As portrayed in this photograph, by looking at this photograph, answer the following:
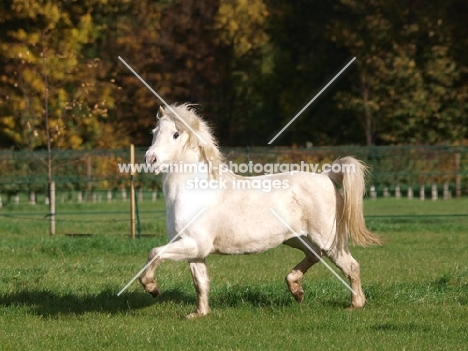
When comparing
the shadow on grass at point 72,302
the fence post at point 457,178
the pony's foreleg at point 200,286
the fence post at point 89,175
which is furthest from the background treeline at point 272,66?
the pony's foreleg at point 200,286

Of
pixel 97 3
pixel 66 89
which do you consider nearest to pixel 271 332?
pixel 66 89

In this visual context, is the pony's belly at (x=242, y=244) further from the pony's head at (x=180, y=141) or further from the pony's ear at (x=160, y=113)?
the pony's ear at (x=160, y=113)

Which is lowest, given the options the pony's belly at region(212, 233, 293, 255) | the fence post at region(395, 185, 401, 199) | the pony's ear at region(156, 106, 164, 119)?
the fence post at region(395, 185, 401, 199)

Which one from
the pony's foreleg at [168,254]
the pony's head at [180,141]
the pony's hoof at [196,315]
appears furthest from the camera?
the pony's hoof at [196,315]

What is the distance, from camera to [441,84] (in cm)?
3609

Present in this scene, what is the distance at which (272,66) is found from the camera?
38.6 metres

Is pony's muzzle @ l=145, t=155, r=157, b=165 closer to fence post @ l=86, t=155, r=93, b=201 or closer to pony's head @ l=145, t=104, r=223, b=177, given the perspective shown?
pony's head @ l=145, t=104, r=223, b=177

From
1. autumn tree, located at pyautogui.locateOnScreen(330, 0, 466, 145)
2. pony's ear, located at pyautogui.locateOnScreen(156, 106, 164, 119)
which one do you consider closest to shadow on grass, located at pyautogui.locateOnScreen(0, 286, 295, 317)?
pony's ear, located at pyautogui.locateOnScreen(156, 106, 164, 119)

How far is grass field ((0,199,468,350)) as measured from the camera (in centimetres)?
732

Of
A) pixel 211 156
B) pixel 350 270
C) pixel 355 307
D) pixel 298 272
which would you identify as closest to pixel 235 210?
pixel 211 156

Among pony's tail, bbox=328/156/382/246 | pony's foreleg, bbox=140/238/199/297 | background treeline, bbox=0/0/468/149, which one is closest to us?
pony's foreleg, bbox=140/238/199/297

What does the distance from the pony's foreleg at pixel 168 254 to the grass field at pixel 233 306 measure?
1.26 ft

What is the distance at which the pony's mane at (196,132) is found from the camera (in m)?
8.54

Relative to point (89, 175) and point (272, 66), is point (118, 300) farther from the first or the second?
point (272, 66)
